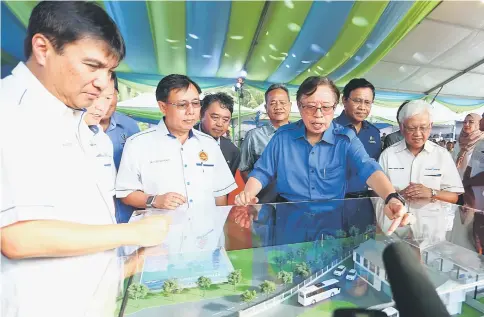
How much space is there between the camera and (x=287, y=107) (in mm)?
1856

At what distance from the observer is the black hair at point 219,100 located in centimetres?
175

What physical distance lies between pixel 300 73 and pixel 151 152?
3.15ft

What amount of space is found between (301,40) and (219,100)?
22.2 inches

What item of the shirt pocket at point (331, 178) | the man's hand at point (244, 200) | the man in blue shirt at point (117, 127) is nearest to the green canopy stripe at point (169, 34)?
the man in blue shirt at point (117, 127)

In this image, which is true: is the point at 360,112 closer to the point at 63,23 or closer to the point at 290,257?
the point at 290,257

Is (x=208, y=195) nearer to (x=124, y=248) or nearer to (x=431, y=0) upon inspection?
(x=124, y=248)

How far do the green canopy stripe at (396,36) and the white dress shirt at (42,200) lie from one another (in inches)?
62.4

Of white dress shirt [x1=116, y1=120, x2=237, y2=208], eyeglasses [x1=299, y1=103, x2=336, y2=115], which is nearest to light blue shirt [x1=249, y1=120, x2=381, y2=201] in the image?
eyeglasses [x1=299, y1=103, x2=336, y2=115]

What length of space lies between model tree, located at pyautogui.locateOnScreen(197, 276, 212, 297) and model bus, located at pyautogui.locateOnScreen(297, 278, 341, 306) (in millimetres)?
268

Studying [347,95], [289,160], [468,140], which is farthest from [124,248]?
[468,140]

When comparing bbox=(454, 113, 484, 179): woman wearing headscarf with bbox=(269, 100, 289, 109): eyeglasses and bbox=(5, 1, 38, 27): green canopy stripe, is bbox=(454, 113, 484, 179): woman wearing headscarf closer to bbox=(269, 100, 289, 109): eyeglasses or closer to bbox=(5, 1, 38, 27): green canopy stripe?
bbox=(269, 100, 289, 109): eyeglasses

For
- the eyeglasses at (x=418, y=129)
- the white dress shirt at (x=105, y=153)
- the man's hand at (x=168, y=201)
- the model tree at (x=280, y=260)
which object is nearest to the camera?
the model tree at (x=280, y=260)

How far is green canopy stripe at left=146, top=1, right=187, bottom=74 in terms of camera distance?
1.47 metres

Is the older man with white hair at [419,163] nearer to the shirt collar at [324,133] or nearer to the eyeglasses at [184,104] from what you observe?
the shirt collar at [324,133]
